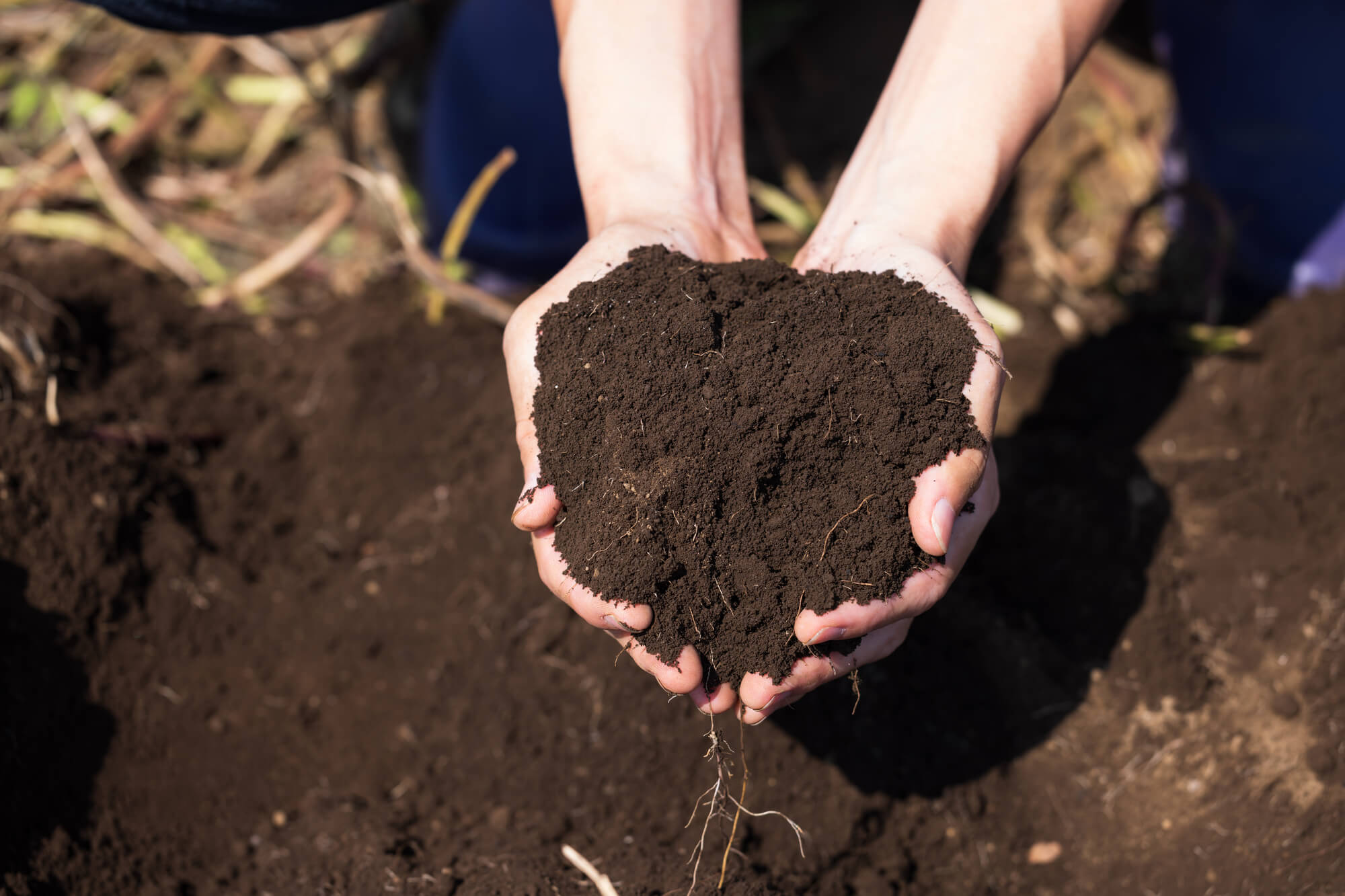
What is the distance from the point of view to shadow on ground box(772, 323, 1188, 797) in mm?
1946

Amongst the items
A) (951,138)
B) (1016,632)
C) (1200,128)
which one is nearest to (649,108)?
(951,138)

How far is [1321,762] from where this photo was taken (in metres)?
1.83

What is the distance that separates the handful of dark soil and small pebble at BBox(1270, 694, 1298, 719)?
996mm

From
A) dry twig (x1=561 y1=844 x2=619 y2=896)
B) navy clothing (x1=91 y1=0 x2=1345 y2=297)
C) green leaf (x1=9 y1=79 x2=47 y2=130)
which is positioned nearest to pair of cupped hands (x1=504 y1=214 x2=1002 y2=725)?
dry twig (x1=561 y1=844 x2=619 y2=896)

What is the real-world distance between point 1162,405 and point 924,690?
3.76ft

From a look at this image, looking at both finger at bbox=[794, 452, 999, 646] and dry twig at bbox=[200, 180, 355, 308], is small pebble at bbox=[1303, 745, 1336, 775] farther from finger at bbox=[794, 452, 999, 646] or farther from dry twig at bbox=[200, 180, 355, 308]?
dry twig at bbox=[200, 180, 355, 308]

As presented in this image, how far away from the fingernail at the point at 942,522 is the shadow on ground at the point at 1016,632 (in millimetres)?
613

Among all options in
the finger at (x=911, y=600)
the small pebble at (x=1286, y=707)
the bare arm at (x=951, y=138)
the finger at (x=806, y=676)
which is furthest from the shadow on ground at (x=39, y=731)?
the small pebble at (x=1286, y=707)

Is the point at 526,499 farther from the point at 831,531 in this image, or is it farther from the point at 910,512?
the point at 910,512

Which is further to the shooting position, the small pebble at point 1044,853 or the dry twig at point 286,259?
the dry twig at point 286,259

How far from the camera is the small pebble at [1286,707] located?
6.26 feet

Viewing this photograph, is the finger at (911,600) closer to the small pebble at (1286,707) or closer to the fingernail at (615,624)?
the fingernail at (615,624)

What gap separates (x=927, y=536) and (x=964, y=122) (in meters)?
0.89

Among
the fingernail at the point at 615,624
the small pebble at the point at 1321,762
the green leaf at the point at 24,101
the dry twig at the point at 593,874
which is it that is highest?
the fingernail at the point at 615,624
